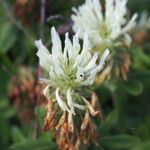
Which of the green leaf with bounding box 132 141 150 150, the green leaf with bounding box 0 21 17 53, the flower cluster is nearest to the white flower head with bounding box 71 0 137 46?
the flower cluster

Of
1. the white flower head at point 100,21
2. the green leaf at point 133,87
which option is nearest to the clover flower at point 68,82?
the white flower head at point 100,21

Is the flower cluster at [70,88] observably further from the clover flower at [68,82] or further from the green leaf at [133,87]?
the green leaf at [133,87]

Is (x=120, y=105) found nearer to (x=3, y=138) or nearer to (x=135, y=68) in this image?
(x=135, y=68)

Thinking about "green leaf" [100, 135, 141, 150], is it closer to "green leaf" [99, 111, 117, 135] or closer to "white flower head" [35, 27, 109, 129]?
"green leaf" [99, 111, 117, 135]

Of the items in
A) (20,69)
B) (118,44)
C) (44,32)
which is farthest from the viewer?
(20,69)

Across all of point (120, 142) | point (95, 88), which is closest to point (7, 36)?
point (95, 88)

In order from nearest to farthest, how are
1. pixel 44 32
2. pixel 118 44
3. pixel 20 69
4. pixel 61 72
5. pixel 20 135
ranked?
pixel 61 72 < pixel 118 44 < pixel 44 32 < pixel 20 135 < pixel 20 69

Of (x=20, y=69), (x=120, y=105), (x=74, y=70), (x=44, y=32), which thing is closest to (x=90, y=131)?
(x=74, y=70)
